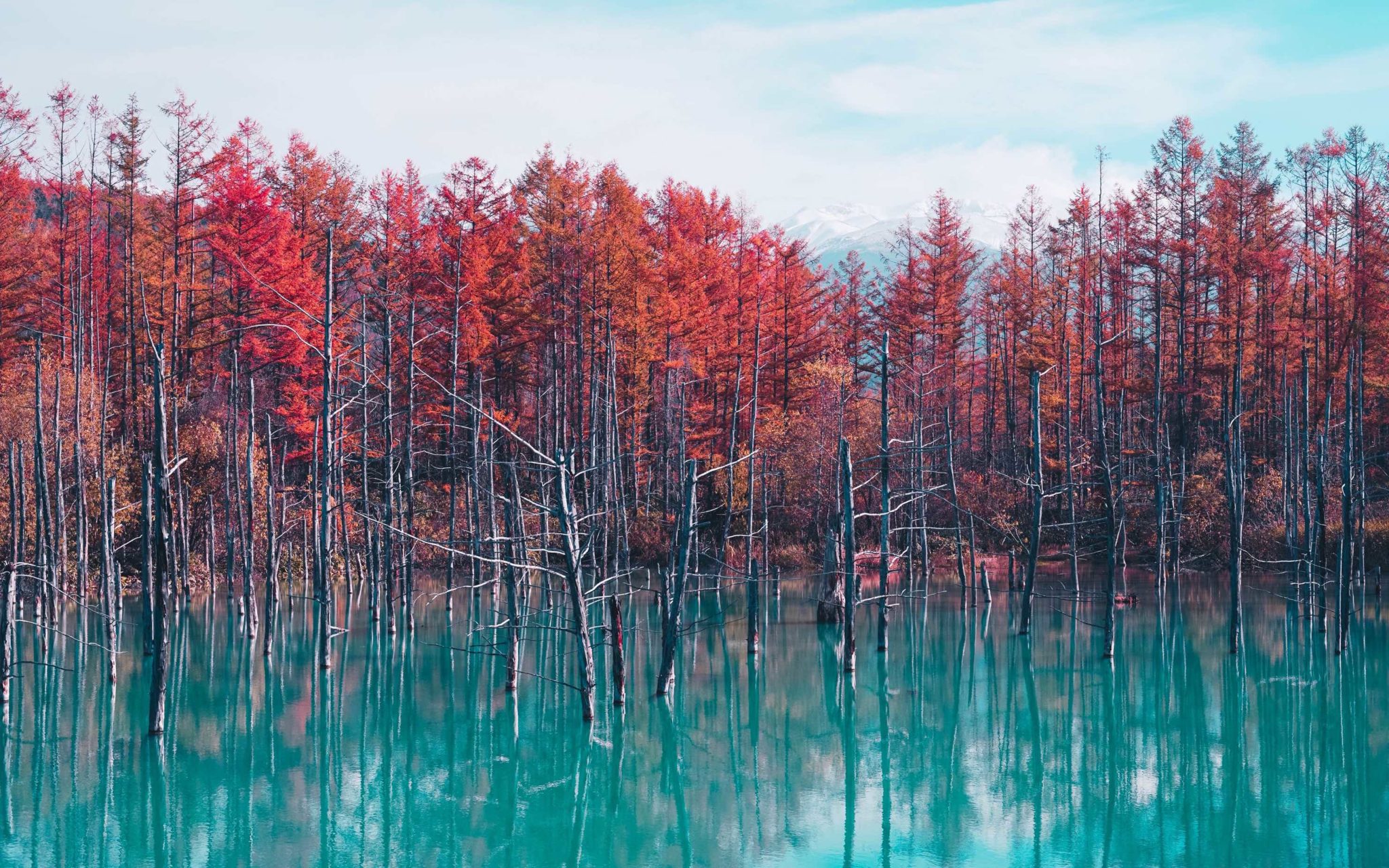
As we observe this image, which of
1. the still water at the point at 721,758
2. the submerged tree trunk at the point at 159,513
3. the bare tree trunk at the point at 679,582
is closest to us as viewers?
the still water at the point at 721,758

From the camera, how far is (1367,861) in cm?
1141

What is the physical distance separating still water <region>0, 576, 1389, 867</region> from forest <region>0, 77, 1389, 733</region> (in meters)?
4.10

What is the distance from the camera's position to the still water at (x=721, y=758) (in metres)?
12.2

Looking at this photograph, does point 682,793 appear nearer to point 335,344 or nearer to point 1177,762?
point 1177,762

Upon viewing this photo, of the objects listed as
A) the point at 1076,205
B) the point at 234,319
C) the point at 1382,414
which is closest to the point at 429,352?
the point at 234,319

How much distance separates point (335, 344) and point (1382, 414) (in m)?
32.6

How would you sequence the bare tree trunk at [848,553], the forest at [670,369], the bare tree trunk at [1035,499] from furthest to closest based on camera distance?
the forest at [670,369]
the bare tree trunk at [1035,499]
the bare tree trunk at [848,553]

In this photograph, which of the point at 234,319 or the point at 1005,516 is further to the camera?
the point at 1005,516

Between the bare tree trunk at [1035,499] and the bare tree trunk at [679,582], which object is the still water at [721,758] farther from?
the bare tree trunk at [1035,499]

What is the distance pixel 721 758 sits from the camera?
16078mm

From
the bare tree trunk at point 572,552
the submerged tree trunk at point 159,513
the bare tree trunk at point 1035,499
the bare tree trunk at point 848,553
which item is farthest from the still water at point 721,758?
the bare tree trunk at point 572,552

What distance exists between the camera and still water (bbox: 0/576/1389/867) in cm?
1221

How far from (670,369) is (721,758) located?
75.1 ft

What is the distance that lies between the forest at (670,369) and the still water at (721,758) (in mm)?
4096
